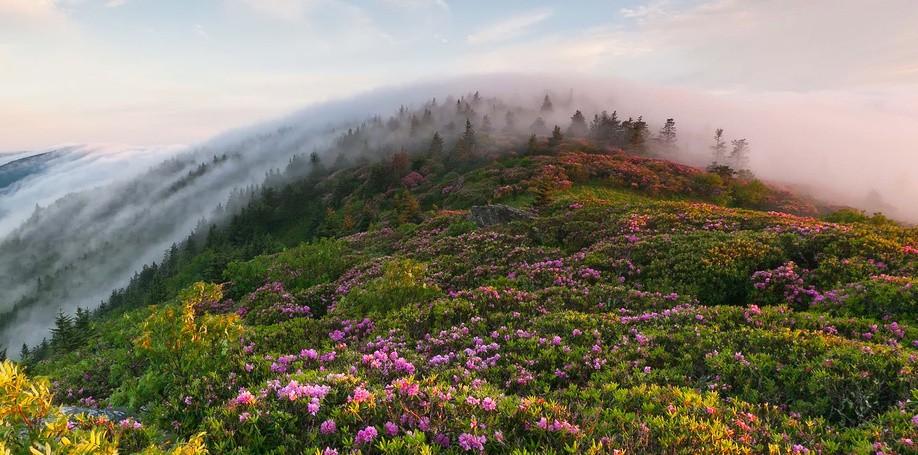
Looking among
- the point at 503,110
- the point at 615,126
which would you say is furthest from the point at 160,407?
the point at 503,110

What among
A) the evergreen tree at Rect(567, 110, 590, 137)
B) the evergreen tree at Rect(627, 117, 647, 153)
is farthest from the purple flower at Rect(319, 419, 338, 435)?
the evergreen tree at Rect(567, 110, 590, 137)

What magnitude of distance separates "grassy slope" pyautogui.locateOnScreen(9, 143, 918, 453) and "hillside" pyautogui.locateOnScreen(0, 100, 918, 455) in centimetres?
5

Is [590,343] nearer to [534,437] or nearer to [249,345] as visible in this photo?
[534,437]

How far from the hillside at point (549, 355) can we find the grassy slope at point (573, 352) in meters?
0.05

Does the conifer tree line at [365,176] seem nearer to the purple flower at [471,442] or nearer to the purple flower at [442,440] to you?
the purple flower at [442,440]

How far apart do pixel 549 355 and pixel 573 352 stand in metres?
0.56

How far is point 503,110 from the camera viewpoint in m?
189

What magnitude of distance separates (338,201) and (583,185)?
224 feet

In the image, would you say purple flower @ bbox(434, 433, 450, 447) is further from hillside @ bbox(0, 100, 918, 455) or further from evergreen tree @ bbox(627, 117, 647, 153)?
evergreen tree @ bbox(627, 117, 647, 153)

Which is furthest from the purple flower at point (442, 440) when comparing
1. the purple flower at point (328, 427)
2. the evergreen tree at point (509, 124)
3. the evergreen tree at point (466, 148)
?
the evergreen tree at point (509, 124)

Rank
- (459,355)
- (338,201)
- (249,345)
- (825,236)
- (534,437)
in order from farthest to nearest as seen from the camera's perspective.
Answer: (338,201)
(825,236)
(249,345)
(459,355)
(534,437)

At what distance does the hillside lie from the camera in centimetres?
559

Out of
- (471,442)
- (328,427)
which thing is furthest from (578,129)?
(328,427)

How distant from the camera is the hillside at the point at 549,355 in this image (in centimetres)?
559
